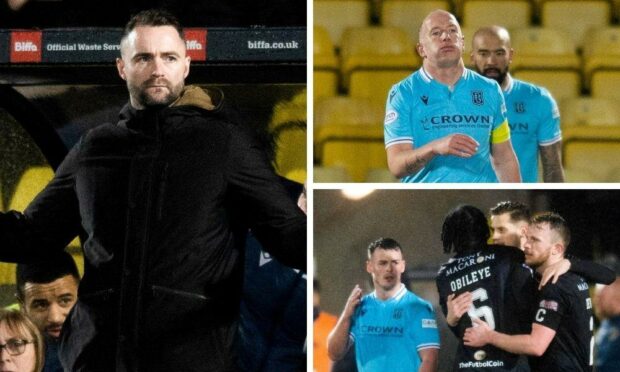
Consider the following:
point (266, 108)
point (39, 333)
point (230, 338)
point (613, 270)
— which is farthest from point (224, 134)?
point (613, 270)

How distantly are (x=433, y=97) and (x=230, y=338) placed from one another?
84 cm

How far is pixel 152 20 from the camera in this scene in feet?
9.28

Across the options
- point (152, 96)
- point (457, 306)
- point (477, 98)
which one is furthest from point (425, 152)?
point (152, 96)

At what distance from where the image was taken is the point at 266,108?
9.55ft

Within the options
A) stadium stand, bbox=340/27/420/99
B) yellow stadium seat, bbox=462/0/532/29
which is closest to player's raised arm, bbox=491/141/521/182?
stadium stand, bbox=340/27/420/99

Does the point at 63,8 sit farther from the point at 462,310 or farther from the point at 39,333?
the point at 462,310

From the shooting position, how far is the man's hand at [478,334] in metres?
2.79

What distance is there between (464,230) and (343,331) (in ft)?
1.38

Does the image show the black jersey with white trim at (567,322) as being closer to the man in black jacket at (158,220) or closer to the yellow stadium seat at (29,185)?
the man in black jacket at (158,220)

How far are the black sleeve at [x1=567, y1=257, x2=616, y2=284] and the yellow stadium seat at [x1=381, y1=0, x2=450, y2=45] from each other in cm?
85

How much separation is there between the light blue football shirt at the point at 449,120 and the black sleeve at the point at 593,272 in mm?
316

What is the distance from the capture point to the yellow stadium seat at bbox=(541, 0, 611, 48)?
134 inches

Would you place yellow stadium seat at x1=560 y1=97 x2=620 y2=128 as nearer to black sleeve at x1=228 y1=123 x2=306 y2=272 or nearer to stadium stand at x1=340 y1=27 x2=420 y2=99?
stadium stand at x1=340 y1=27 x2=420 y2=99

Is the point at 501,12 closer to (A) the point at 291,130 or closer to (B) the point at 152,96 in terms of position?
(A) the point at 291,130
